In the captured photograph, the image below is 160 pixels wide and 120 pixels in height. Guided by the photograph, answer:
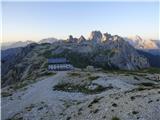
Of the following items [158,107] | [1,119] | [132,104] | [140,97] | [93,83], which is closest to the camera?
[158,107]

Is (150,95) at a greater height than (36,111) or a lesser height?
greater

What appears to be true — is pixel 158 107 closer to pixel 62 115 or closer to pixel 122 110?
pixel 122 110

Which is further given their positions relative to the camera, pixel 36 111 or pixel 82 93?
pixel 82 93

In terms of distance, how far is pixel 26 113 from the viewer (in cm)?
5275

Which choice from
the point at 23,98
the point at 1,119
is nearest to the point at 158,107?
the point at 1,119

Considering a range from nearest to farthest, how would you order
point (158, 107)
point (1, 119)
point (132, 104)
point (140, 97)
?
point (158, 107) < point (132, 104) < point (140, 97) < point (1, 119)

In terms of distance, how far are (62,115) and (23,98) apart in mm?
27701

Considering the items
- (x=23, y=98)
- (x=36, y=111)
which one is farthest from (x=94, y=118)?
(x=23, y=98)

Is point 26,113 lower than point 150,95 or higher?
lower

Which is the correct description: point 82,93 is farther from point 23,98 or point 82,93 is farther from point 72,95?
point 23,98

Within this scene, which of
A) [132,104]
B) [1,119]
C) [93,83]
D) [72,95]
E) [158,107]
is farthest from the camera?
[93,83]

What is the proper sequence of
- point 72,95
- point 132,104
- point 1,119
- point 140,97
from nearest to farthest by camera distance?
1. point 132,104
2. point 140,97
3. point 1,119
4. point 72,95

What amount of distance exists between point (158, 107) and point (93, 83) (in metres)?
42.9

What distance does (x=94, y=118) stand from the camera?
41.7 metres
